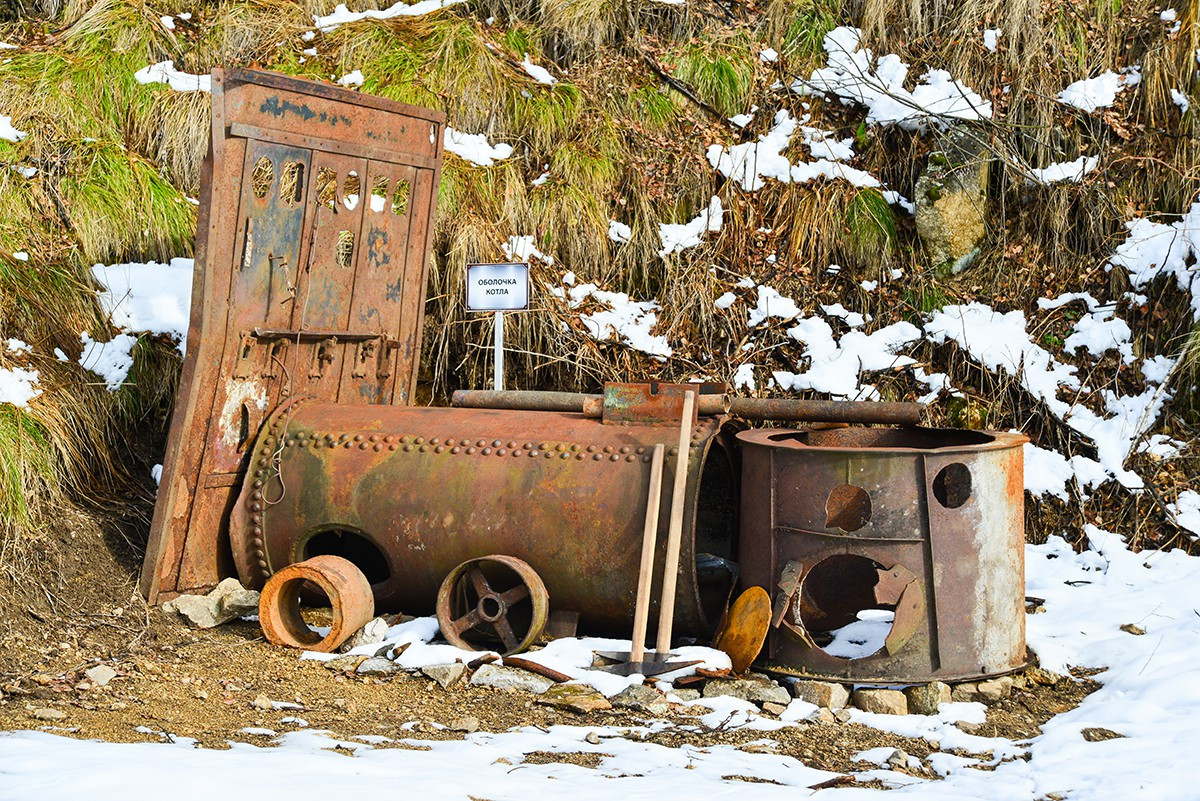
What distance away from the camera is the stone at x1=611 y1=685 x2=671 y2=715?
411cm

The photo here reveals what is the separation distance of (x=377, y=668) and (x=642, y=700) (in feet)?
3.57

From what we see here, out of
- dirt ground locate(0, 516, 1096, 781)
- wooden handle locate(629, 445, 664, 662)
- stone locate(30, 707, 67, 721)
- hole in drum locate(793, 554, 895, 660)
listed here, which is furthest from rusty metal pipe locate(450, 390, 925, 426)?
stone locate(30, 707, 67, 721)

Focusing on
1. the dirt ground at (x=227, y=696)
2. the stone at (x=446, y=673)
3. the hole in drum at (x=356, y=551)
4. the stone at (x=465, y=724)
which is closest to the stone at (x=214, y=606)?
the dirt ground at (x=227, y=696)

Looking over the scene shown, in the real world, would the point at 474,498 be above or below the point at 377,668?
above

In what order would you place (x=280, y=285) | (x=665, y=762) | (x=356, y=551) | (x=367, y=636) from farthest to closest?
1. (x=356, y=551)
2. (x=280, y=285)
3. (x=367, y=636)
4. (x=665, y=762)

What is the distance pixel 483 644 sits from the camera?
4883 millimetres

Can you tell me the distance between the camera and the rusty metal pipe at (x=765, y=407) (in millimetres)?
4867

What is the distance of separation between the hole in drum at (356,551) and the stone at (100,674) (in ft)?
4.75

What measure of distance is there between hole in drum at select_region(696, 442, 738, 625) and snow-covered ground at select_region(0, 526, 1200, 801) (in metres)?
0.78

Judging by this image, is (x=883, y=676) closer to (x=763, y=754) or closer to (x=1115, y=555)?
(x=763, y=754)

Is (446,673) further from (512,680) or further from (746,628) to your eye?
(746,628)

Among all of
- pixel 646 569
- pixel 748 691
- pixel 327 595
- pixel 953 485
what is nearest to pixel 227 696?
pixel 327 595

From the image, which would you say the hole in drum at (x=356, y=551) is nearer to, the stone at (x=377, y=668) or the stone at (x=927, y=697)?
the stone at (x=377, y=668)

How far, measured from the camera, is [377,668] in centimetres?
451
